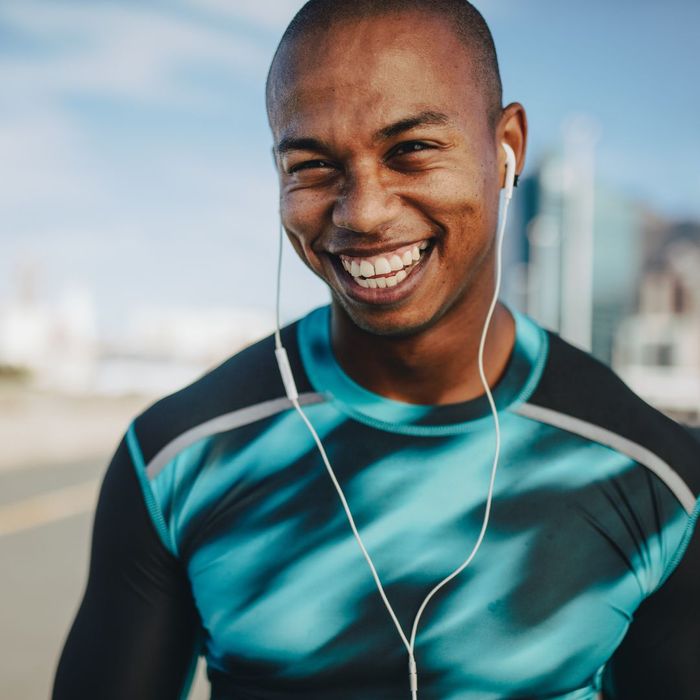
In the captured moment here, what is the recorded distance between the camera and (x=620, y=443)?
163 cm

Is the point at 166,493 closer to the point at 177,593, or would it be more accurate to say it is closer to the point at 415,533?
the point at 177,593

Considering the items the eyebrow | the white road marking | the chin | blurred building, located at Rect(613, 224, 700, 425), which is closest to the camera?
the eyebrow

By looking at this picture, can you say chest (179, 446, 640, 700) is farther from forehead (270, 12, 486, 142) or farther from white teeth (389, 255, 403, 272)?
forehead (270, 12, 486, 142)

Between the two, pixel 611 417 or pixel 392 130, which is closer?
pixel 392 130

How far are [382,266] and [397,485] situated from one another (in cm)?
40

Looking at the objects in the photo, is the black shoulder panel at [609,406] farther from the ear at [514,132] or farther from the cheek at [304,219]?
the cheek at [304,219]

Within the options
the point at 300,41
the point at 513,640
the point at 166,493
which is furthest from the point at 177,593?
the point at 300,41

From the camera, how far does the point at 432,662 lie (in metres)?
1.55

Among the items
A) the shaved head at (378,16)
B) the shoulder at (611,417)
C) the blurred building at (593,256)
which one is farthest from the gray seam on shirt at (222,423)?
the blurred building at (593,256)

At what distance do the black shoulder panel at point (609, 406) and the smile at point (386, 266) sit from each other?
365 millimetres

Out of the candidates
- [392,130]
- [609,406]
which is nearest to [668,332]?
[609,406]

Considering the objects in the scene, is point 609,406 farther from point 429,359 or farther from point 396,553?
point 396,553

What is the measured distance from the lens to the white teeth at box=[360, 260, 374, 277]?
5.09 ft

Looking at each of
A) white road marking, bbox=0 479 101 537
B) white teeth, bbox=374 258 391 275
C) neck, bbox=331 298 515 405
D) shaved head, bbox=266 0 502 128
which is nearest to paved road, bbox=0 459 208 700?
white road marking, bbox=0 479 101 537
